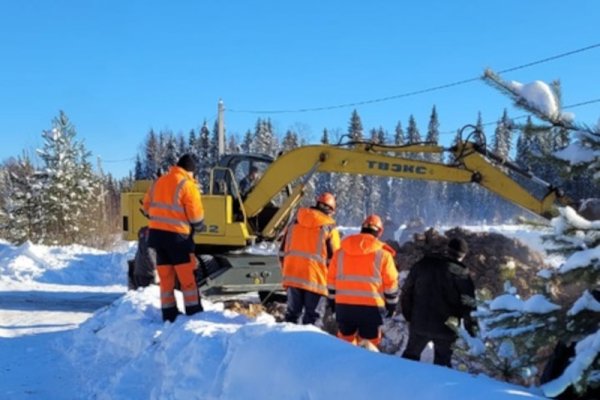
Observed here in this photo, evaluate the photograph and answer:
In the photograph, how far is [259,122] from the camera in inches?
3519

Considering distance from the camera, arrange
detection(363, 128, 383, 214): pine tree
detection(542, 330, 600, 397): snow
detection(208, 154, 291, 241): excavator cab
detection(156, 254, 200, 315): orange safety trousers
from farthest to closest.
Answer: detection(363, 128, 383, 214): pine tree → detection(208, 154, 291, 241): excavator cab → detection(156, 254, 200, 315): orange safety trousers → detection(542, 330, 600, 397): snow

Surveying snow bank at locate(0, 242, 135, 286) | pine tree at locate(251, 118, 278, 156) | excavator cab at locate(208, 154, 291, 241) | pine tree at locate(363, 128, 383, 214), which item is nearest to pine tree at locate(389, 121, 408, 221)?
pine tree at locate(363, 128, 383, 214)

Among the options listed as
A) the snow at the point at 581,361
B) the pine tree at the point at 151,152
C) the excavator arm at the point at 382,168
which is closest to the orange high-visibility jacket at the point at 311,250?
the excavator arm at the point at 382,168

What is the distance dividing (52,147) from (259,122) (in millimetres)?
57729

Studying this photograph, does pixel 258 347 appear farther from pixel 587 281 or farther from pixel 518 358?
pixel 587 281

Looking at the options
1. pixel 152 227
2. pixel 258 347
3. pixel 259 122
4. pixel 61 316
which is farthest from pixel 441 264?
pixel 259 122

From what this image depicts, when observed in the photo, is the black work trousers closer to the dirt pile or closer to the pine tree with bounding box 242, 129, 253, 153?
the dirt pile

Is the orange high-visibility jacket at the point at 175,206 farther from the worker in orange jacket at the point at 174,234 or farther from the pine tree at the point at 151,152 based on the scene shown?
the pine tree at the point at 151,152

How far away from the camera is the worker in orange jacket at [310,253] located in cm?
771

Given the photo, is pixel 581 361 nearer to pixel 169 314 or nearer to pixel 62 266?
pixel 169 314

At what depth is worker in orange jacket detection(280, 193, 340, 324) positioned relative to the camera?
7715mm

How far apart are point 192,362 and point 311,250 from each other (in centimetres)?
264

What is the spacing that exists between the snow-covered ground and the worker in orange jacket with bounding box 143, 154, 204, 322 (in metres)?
0.28

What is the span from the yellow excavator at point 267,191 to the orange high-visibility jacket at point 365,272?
15.1ft
